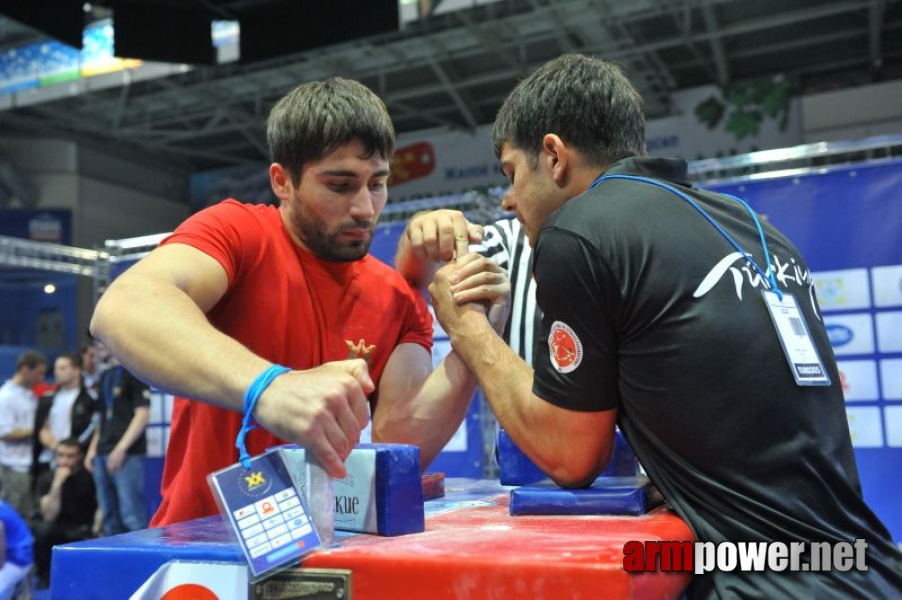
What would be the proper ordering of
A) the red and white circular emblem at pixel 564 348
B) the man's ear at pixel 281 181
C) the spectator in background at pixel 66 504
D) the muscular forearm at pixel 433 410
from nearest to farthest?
the red and white circular emblem at pixel 564 348 < the muscular forearm at pixel 433 410 < the man's ear at pixel 281 181 < the spectator in background at pixel 66 504

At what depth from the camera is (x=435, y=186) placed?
39.4ft

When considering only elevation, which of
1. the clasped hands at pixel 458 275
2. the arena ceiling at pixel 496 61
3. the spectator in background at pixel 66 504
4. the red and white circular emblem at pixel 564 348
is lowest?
the spectator in background at pixel 66 504

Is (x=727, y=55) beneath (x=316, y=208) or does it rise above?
above

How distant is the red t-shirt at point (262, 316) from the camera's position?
150cm

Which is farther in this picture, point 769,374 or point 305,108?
point 305,108

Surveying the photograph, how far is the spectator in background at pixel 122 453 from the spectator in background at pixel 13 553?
251 centimetres

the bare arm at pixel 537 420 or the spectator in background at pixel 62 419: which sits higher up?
the bare arm at pixel 537 420

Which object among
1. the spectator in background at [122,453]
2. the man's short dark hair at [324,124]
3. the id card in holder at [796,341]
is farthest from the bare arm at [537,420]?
the spectator in background at [122,453]

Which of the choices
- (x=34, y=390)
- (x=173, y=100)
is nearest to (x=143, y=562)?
(x=34, y=390)

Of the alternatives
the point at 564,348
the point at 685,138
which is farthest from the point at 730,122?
the point at 564,348

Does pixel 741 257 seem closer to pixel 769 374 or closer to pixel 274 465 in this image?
pixel 769 374

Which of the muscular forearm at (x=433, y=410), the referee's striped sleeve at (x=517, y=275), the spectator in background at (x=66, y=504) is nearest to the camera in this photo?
the muscular forearm at (x=433, y=410)

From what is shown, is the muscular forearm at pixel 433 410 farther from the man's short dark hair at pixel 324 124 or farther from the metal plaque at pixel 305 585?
the metal plaque at pixel 305 585

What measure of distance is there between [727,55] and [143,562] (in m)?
10.8
